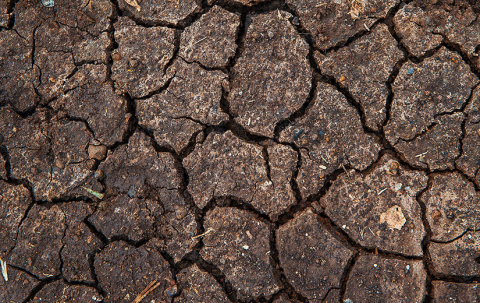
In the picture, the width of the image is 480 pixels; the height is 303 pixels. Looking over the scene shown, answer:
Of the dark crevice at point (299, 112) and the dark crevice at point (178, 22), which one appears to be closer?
the dark crevice at point (299, 112)

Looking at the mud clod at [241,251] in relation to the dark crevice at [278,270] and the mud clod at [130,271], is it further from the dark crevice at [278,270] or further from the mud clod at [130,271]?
the mud clod at [130,271]

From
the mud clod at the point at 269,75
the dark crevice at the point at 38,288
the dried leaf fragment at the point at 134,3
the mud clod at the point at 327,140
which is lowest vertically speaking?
the dark crevice at the point at 38,288

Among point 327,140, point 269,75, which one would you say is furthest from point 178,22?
point 327,140

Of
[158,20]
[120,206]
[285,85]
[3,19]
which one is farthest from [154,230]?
[3,19]

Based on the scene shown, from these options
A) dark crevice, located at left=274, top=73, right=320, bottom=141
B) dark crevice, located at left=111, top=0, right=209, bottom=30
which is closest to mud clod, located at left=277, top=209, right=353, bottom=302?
dark crevice, located at left=274, top=73, right=320, bottom=141

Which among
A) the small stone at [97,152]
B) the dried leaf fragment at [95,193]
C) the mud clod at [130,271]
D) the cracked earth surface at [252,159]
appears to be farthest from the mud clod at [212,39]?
the mud clod at [130,271]

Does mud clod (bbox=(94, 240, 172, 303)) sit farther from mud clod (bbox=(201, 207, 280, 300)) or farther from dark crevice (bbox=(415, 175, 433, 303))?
dark crevice (bbox=(415, 175, 433, 303))

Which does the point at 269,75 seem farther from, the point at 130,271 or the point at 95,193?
the point at 130,271
